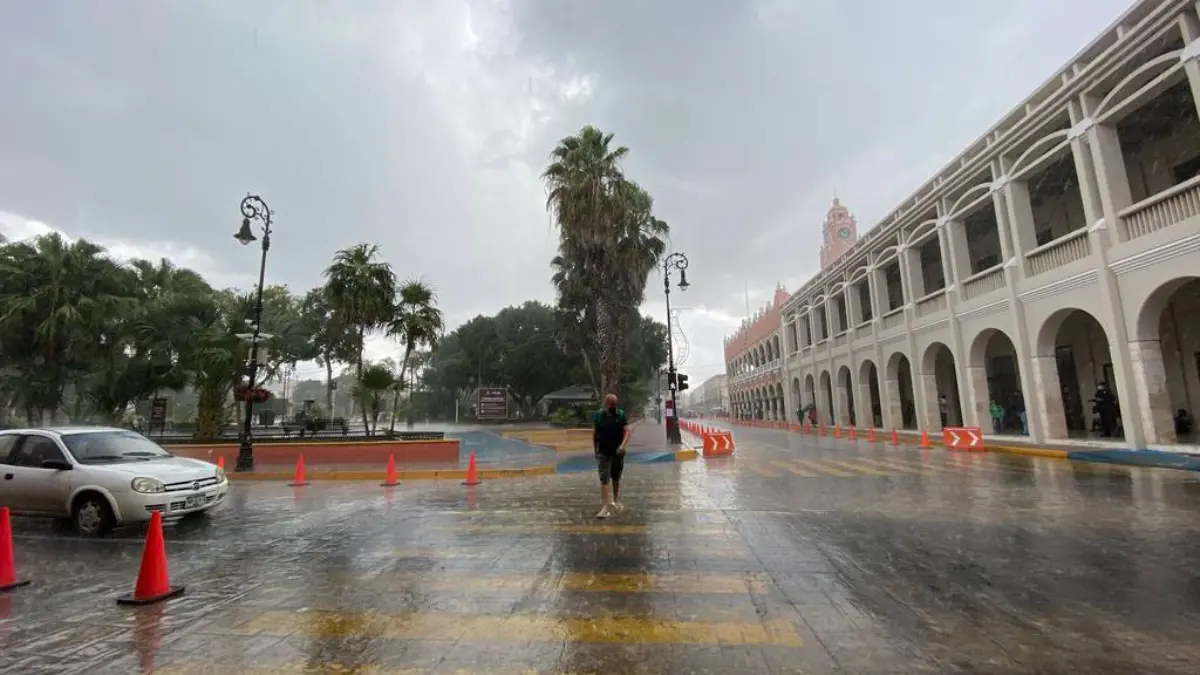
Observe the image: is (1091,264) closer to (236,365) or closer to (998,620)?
(998,620)

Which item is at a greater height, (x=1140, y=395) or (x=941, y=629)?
(x=1140, y=395)

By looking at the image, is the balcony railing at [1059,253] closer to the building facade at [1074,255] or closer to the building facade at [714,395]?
the building facade at [1074,255]

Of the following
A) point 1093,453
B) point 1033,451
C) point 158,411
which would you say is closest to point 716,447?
point 1033,451

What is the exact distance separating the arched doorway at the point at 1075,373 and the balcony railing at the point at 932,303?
393 centimetres

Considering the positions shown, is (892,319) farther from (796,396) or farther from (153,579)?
(153,579)

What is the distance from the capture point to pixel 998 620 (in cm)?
408

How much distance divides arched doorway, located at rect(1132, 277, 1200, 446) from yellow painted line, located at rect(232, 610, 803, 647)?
1580 cm

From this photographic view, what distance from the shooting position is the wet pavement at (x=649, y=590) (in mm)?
3625

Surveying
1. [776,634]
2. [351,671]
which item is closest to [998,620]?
[776,634]

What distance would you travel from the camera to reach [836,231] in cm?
8469

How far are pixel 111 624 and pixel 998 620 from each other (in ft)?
22.3

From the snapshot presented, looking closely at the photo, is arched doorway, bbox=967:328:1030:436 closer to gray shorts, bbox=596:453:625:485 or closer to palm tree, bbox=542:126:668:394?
palm tree, bbox=542:126:668:394

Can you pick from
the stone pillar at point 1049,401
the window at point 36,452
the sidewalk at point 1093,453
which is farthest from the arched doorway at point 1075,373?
the window at point 36,452

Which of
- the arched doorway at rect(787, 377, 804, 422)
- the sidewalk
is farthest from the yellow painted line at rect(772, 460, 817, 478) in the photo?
the arched doorway at rect(787, 377, 804, 422)
